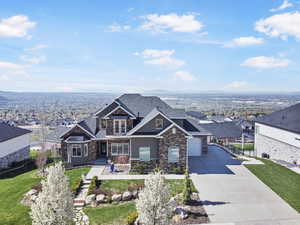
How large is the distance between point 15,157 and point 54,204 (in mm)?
24969

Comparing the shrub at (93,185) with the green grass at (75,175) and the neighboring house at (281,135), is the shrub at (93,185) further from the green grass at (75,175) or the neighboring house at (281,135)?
the neighboring house at (281,135)

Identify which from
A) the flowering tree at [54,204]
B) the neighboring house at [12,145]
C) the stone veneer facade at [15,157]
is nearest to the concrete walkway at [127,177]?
the flowering tree at [54,204]

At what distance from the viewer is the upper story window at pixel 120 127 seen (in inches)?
1007

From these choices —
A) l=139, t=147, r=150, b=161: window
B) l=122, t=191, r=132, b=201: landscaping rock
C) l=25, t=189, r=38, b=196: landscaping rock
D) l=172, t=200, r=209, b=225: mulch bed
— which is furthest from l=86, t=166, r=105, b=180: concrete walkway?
l=172, t=200, r=209, b=225: mulch bed

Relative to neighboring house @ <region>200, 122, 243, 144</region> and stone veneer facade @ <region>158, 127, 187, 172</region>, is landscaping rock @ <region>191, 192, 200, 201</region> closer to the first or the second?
stone veneer facade @ <region>158, 127, 187, 172</region>

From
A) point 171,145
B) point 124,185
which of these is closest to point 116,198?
point 124,185

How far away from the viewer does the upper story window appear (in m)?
25.6

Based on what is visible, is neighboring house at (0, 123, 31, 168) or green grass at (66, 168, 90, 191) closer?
green grass at (66, 168, 90, 191)

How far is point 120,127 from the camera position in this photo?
2569 cm

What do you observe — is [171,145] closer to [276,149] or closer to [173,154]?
[173,154]

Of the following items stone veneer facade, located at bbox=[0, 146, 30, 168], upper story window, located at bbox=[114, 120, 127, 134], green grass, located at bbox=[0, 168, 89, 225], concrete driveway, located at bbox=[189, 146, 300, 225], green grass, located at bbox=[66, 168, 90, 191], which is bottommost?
stone veneer facade, located at bbox=[0, 146, 30, 168]

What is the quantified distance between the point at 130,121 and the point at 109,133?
2.52 metres

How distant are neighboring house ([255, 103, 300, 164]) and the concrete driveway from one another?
7308 mm

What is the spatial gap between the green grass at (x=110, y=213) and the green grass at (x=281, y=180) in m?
10.4
